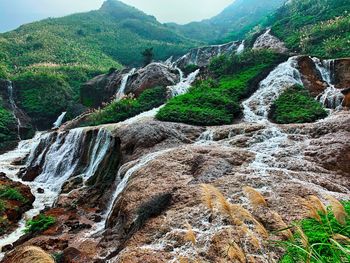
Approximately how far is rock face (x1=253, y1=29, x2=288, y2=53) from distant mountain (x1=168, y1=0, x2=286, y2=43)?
189ft

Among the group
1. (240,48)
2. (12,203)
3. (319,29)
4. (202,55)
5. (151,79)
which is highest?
(319,29)

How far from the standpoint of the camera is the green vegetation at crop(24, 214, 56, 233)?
12523 mm

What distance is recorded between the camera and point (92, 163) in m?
19.0

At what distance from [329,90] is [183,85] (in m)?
12.9

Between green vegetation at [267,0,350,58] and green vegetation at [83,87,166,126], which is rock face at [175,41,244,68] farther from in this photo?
green vegetation at [83,87,166,126]

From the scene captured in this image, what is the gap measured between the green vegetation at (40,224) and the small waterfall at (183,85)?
16.7m

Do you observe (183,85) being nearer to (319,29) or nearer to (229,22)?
(319,29)

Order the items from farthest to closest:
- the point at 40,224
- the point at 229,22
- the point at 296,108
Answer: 1. the point at 229,22
2. the point at 296,108
3. the point at 40,224

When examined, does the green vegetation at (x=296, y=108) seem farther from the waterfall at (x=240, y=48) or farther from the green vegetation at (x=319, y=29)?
the waterfall at (x=240, y=48)

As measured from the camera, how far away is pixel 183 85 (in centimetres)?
3055

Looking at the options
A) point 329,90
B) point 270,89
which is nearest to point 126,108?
point 270,89

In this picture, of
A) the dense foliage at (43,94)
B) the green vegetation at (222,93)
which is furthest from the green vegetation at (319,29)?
the dense foliage at (43,94)

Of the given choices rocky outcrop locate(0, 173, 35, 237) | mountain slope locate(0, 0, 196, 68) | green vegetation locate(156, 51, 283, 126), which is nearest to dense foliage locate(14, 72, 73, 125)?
mountain slope locate(0, 0, 196, 68)

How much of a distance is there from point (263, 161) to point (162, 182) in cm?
347
